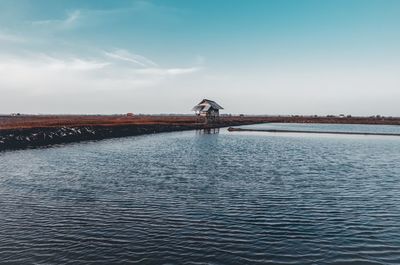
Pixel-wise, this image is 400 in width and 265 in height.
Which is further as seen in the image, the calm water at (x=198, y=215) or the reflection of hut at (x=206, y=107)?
the reflection of hut at (x=206, y=107)

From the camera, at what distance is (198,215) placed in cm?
1470

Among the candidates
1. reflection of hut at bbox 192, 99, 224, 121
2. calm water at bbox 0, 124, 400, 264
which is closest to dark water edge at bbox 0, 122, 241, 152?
calm water at bbox 0, 124, 400, 264

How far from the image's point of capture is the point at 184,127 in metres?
94.2

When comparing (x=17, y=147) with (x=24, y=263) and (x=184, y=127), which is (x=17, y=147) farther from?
(x=184, y=127)

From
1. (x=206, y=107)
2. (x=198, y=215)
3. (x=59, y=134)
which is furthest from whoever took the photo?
(x=206, y=107)

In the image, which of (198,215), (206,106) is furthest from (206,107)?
(198,215)

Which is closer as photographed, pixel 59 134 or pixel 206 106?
pixel 59 134

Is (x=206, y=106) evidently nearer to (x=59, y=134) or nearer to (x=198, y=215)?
(x=59, y=134)

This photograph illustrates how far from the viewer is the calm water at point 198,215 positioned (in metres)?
10.7

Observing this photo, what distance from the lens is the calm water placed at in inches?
422

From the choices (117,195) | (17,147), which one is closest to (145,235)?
(117,195)

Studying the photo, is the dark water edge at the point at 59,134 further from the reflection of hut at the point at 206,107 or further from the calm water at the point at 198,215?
the reflection of hut at the point at 206,107

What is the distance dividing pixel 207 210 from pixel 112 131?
5131 cm

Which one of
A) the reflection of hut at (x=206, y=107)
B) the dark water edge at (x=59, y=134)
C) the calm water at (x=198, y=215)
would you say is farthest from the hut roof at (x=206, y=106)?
the calm water at (x=198, y=215)
